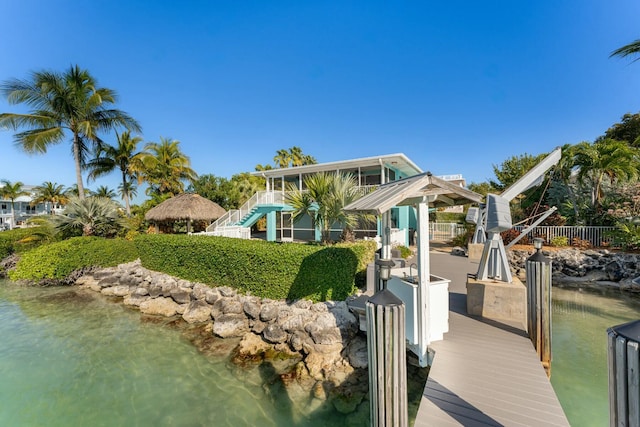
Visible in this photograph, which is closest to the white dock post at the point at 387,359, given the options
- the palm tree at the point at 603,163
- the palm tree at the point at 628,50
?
the palm tree at the point at 628,50

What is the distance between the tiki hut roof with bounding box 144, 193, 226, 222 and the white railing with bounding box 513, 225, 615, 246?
18.0 metres

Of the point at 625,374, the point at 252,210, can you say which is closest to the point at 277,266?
the point at 625,374

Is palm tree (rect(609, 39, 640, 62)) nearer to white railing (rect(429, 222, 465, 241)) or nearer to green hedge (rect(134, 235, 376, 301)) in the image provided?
green hedge (rect(134, 235, 376, 301))

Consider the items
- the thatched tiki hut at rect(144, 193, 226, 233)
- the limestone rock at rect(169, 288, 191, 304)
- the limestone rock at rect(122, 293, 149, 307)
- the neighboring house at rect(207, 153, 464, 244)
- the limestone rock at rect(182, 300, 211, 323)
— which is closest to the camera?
the limestone rock at rect(182, 300, 211, 323)

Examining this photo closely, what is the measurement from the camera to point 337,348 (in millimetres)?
6105

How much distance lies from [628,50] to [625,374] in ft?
41.6

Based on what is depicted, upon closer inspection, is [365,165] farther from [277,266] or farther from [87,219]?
[87,219]

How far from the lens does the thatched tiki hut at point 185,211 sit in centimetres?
1416

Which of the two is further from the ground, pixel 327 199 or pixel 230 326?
pixel 327 199

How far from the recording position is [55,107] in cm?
1477

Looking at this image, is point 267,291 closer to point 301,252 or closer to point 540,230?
point 301,252

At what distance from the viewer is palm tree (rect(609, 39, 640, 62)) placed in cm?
859

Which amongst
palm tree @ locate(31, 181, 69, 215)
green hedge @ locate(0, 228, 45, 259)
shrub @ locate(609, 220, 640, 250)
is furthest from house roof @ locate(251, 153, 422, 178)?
palm tree @ locate(31, 181, 69, 215)

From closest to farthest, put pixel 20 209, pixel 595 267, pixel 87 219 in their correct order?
pixel 595 267
pixel 87 219
pixel 20 209
